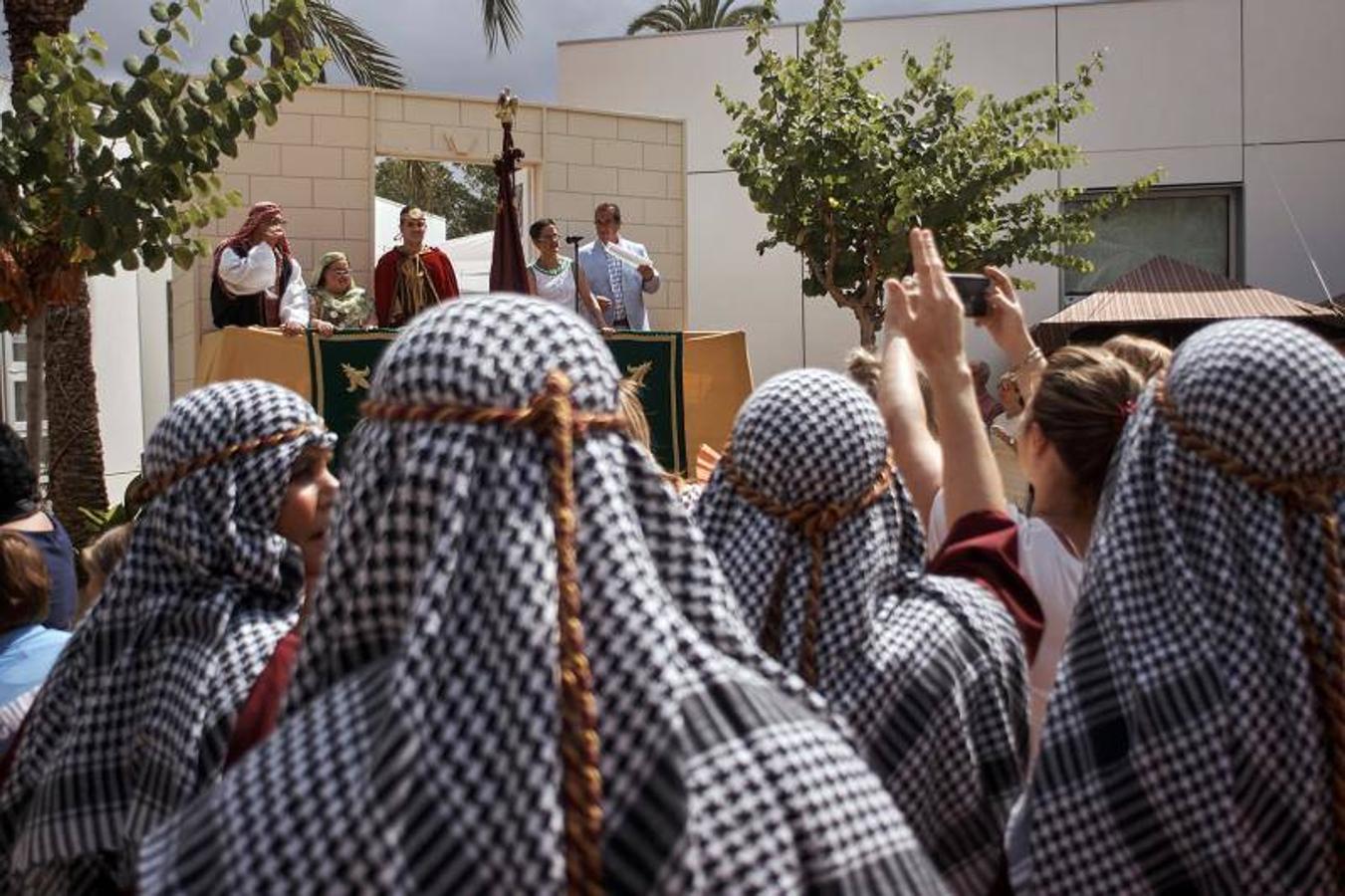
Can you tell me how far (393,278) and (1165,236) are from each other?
34.0 feet

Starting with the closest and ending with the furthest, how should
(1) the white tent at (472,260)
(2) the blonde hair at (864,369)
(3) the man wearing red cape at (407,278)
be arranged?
1. (2) the blonde hair at (864,369)
2. (3) the man wearing red cape at (407,278)
3. (1) the white tent at (472,260)

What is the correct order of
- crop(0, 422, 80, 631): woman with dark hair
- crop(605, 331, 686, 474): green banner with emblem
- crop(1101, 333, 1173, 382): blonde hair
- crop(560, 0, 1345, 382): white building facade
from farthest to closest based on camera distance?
crop(560, 0, 1345, 382): white building facade, crop(605, 331, 686, 474): green banner with emblem, crop(0, 422, 80, 631): woman with dark hair, crop(1101, 333, 1173, 382): blonde hair

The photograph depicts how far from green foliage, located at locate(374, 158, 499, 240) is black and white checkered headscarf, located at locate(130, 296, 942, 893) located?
33.2m

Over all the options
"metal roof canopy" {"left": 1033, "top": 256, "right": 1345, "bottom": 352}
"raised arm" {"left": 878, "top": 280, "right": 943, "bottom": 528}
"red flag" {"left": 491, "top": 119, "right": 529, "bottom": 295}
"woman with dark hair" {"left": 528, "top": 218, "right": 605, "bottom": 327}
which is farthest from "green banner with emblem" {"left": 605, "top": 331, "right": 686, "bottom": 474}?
"raised arm" {"left": 878, "top": 280, "right": 943, "bottom": 528}

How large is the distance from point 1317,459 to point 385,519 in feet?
3.92

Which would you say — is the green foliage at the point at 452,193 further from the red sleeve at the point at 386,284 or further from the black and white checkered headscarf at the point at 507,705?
the black and white checkered headscarf at the point at 507,705

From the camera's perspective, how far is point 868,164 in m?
12.3

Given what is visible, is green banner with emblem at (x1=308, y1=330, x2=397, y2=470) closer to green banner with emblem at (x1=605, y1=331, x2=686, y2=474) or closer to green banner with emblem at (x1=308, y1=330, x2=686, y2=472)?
green banner with emblem at (x1=308, y1=330, x2=686, y2=472)

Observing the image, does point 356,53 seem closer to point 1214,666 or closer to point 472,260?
point 472,260

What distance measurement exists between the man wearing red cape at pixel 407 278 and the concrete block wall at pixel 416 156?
6.09 feet

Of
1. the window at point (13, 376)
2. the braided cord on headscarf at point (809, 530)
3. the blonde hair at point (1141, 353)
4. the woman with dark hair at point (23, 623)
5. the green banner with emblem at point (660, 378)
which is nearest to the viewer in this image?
the braided cord on headscarf at point (809, 530)

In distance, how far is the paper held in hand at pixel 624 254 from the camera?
11.7 metres

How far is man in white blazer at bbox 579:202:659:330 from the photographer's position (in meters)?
11.5

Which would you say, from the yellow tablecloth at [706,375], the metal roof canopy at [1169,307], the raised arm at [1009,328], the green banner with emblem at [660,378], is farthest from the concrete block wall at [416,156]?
the raised arm at [1009,328]
